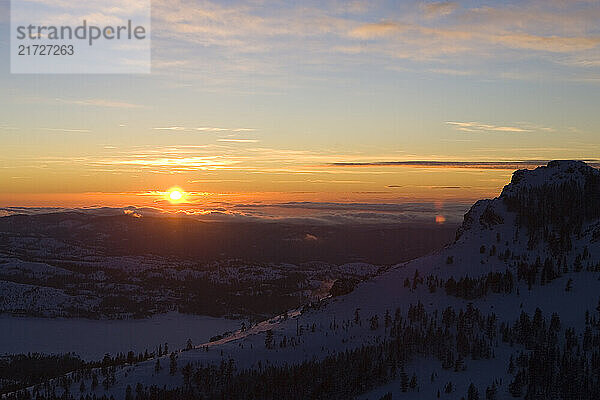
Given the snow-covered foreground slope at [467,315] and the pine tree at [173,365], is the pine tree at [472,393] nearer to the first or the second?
the snow-covered foreground slope at [467,315]

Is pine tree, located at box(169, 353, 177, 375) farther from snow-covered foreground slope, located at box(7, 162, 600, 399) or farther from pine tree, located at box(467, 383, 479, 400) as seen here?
pine tree, located at box(467, 383, 479, 400)

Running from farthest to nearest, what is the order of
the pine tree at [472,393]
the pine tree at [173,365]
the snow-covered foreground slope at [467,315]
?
the pine tree at [173,365]
the snow-covered foreground slope at [467,315]
the pine tree at [472,393]

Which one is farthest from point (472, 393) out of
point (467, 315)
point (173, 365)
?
point (173, 365)

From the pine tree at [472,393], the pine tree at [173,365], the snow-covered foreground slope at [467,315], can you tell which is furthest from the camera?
the pine tree at [173,365]

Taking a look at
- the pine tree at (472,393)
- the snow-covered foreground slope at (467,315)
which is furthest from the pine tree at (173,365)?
the pine tree at (472,393)

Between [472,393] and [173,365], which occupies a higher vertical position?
[472,393]

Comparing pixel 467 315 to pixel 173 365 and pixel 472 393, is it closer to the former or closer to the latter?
pixel 472 393

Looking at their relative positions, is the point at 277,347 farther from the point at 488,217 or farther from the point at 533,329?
the point at 488,217

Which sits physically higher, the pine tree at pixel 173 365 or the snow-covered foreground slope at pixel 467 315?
the snow-covered foreground slope at pixel 467 315
